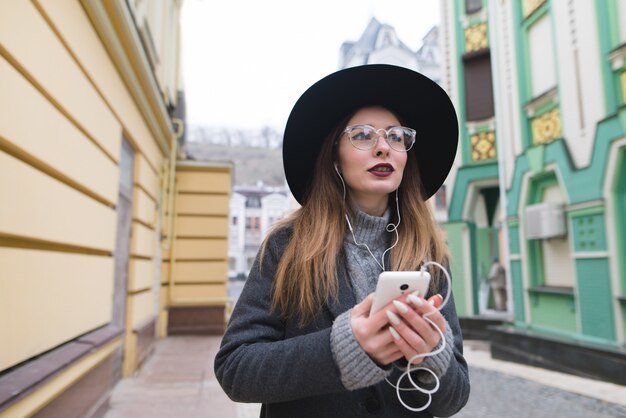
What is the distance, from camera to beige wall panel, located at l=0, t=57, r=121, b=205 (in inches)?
76.2

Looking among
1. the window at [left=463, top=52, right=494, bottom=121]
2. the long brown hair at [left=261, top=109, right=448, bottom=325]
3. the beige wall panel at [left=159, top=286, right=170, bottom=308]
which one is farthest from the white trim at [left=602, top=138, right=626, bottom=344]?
the beige wall panel at [left=159, top=286, right=170, bottom=308]

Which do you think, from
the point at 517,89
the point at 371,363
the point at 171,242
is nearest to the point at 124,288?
the point at 171,242

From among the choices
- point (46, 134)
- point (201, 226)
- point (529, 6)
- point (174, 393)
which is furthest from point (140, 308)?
point (529, 6)

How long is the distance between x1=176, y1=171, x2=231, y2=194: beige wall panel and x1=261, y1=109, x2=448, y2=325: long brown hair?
6855 mm

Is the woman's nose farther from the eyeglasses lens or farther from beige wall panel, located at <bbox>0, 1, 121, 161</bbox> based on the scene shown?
beige wall panel, located at <bbox>0, 1, 121, 161</bbox>

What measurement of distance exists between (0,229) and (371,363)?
5.70 feet

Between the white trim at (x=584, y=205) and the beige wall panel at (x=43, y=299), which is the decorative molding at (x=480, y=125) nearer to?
the white trim at (x=584, y=205)

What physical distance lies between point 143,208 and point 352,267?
15.2 ft

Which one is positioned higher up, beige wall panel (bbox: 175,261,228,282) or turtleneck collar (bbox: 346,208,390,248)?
turtleneck collar (bbox: 346,208,390,248)

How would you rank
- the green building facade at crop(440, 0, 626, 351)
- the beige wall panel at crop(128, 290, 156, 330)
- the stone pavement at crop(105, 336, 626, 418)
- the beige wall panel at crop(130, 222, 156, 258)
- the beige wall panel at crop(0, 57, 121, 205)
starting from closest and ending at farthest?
Result: the beige wall panel at crop(0, 57, 121, 205), the stone pavement at crop(105, 336, 626, 418), the beige wall panel at crop(128, 290, 156, 330), the beige wall panel at crop(130, 222, 156, 258), the green building facade at crop(440, 0, 626, 351)

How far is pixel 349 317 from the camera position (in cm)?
99

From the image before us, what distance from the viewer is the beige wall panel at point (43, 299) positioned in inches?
79.3

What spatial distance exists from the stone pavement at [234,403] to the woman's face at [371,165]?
3125 mm

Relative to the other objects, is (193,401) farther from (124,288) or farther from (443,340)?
(443,340)
